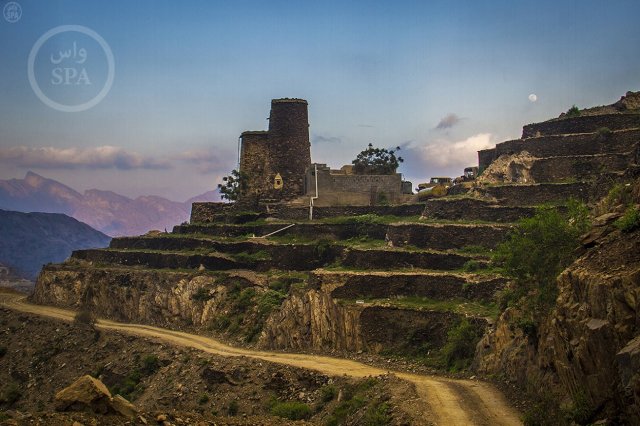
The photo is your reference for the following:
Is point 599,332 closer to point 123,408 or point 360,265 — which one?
point 123,408

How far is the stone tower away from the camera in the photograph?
59.0 meters

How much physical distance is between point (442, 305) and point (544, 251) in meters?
9.19

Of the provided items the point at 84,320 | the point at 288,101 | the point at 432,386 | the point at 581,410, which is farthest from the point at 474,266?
the point at 288,101

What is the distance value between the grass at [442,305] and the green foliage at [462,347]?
1088 millimetres

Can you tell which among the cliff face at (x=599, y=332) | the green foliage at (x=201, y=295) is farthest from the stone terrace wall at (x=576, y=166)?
the cliff face at (x=599, y=332)

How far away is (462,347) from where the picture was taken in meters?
31.6

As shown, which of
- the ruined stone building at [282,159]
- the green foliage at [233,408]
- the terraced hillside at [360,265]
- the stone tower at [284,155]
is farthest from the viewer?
the stone tower at [284,155]

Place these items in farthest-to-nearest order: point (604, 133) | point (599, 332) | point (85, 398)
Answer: point (604, 133) < point (85, 398) < point (599, 332)

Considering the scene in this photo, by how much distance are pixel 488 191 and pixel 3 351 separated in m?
29.0

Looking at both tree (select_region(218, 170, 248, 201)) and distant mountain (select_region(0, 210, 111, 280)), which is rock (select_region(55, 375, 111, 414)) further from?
distant mountain (select_region(0, 210, 111, 280))

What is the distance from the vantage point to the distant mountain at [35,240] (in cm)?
13862

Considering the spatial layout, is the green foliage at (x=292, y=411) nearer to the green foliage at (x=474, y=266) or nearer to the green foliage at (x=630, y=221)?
the green foliage at (x=474, y=266)

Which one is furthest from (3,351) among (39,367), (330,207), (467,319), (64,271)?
(467,319)

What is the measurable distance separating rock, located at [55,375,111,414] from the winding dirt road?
8.50m
